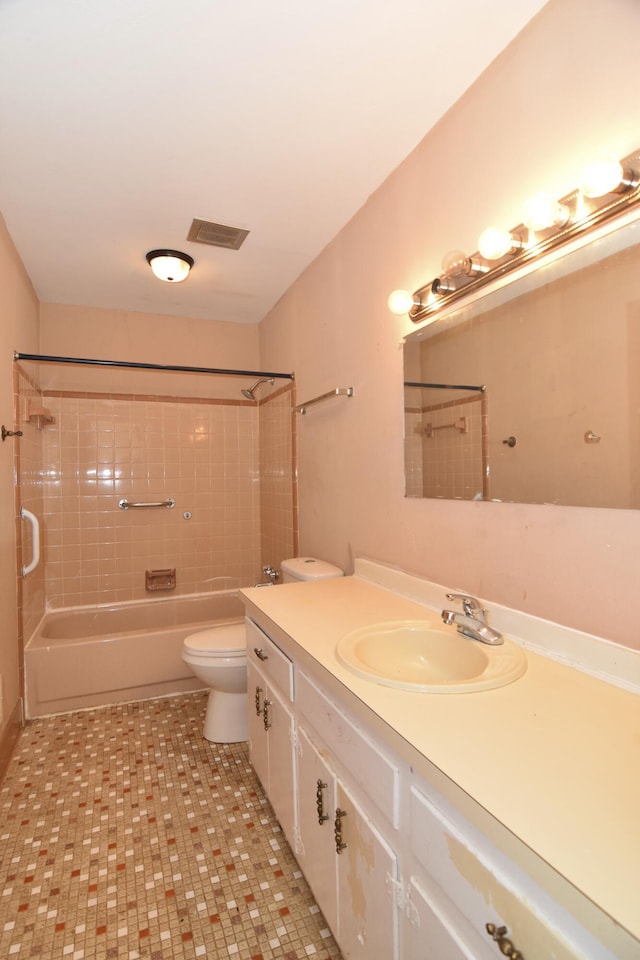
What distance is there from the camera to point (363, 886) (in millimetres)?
950

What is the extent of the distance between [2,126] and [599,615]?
7.40 ft

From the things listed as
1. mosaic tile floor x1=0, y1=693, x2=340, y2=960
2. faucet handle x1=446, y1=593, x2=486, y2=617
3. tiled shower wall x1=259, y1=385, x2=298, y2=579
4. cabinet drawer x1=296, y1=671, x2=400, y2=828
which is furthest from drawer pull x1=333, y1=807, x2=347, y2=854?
tiled shower wall x1=259, y1=385, x2=298, y2=579

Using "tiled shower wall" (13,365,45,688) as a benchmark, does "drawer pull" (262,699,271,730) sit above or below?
below

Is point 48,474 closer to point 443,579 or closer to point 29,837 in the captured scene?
point 29,837

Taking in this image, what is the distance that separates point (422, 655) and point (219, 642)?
3.80ft

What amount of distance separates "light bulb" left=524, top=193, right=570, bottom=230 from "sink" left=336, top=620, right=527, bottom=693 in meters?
0.98

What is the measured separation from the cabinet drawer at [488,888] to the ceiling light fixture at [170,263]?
96.7 inches

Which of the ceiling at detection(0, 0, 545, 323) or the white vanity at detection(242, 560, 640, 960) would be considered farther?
the ceiling at detection(0, 0, 545, 323)

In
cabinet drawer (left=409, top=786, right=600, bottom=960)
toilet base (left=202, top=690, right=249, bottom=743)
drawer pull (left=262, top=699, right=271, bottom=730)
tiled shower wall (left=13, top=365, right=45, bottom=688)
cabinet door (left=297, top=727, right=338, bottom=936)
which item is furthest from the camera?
tiled shower wall (left=13, top=365, right=45, bottom=688)

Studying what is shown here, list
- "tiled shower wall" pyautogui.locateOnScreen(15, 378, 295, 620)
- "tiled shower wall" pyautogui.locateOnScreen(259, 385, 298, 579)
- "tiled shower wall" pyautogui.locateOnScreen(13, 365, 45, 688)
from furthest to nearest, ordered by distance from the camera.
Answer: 1. "tiled shower wall" pyautogui.locateOnScreen(15, 378, 295, 620)
2. "tiled shower wall" pyautogui.locateOnScreen(259, 385, 298, 579)
3. "tiled shower wall" pyautogui.locateOnScreen(13, 365, 45, 688)

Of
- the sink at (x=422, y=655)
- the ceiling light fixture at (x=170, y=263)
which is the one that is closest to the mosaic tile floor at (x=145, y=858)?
the sink at (x=422, y=655)

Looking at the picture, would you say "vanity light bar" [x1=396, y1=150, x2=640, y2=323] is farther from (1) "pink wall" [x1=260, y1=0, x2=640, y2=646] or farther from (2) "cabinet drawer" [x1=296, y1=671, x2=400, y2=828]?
(2) "cabinet drawer" [x1=296, y1=671, x2=400, y2=828]

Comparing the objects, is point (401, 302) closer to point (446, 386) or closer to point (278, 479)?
point (446, 386)

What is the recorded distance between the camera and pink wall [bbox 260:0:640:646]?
100 centimetres
